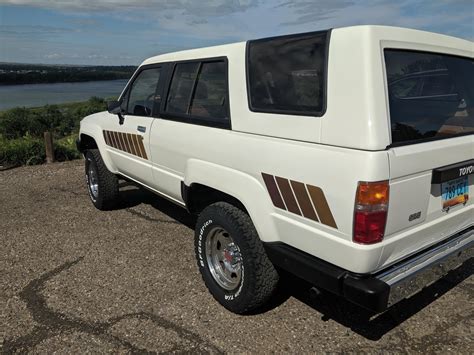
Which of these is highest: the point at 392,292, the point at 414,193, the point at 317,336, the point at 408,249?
the point at 414,193

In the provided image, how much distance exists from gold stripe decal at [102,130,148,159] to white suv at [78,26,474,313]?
2.81 feet

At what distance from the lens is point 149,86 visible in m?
4.07

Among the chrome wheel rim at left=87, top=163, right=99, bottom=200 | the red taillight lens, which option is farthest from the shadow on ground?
the chrome wheel rim at left=87, top=163, right=99, bottom=200

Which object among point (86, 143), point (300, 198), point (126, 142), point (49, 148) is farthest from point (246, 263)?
point (49, 148)

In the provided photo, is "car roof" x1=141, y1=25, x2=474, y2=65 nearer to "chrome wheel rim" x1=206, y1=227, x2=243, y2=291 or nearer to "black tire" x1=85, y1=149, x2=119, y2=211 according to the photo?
"chrome wheel rim" x1=206, y1=227, x2=243, y2=291

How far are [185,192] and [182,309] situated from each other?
908 mm

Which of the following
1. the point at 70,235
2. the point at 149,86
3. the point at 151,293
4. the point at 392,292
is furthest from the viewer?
the point at 70,235

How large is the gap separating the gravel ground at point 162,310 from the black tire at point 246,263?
0.16 m

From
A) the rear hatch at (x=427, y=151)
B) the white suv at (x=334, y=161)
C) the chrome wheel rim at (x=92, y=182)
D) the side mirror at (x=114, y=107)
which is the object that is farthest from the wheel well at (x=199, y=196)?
the chrome wheel rim at (x=92, y=182)

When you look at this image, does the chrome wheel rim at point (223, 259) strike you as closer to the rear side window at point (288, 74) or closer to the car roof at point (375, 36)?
the rear side window at point (288, 74)

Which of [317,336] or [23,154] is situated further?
[23,154]

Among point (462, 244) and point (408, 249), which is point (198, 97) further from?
point (462, 244)

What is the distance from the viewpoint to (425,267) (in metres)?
2.32

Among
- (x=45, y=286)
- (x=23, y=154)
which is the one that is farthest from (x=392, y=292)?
(x=23, y=154)
